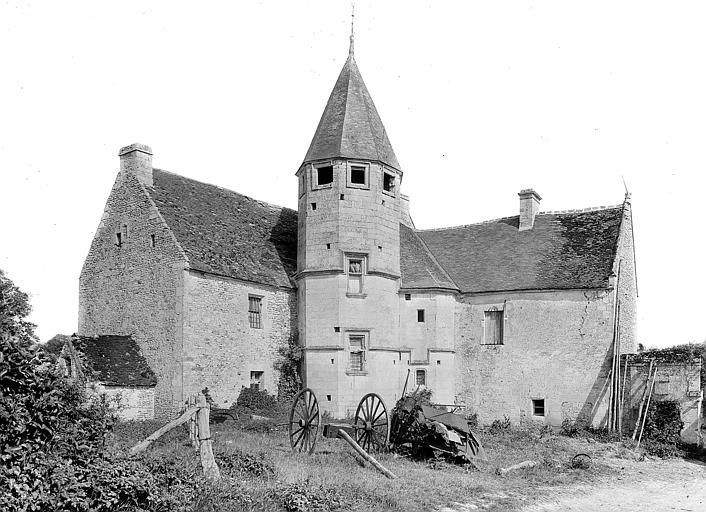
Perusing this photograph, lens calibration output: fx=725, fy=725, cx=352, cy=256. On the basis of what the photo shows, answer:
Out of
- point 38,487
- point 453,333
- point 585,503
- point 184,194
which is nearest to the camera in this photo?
point 38,487

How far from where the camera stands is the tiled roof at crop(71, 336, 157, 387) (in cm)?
2336

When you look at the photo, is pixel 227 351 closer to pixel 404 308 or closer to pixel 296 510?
pixel 404 308

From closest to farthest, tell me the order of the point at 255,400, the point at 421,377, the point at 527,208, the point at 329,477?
1. the point at 329,477
2. the point at 255,400
3. the point at 421,377
4. the point at 527,208

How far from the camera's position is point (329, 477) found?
14734 millimetres

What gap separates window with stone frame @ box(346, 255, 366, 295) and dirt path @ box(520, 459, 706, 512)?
11.5 meters

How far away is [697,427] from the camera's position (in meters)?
25.2

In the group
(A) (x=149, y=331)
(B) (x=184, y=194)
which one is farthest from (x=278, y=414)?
(B) (x=184, y=194)

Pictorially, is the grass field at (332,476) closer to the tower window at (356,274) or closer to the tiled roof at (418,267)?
the tower window at (356,274)

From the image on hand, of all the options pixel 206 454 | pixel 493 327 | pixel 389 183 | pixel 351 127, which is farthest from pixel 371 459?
pixel 351 127

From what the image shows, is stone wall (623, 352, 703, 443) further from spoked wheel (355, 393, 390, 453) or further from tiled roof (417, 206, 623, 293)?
spoked wheel (355, 393, 390, 453)

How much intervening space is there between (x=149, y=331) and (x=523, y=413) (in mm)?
14966

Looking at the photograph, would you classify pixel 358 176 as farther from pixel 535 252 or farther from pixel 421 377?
pixel 535 252

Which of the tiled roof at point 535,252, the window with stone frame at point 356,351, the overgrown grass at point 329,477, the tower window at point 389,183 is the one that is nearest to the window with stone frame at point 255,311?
the window with stone frame at point 356,351

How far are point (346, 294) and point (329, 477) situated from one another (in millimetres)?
13080
